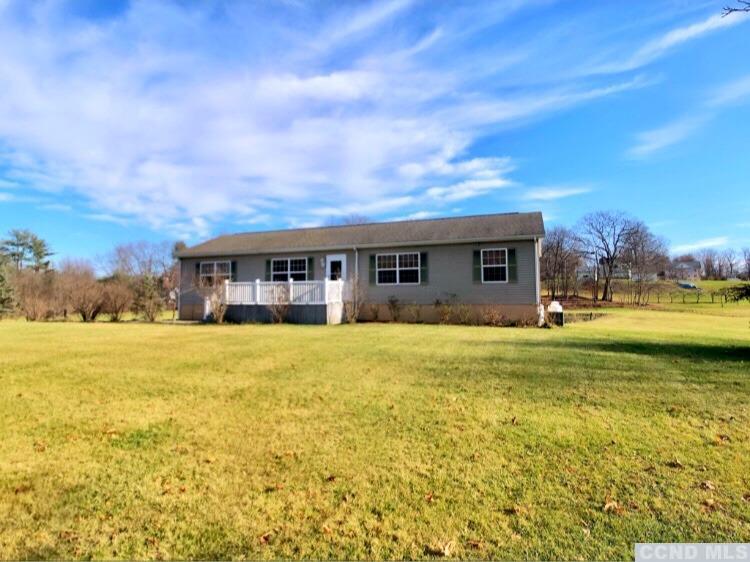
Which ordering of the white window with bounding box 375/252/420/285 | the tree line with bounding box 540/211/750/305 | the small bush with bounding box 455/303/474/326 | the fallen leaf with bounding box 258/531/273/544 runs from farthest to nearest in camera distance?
the tree line with bounding box 540/211/750/305 → the white window with bounding box 375/252/420/285 → the small bush with bounding box 455/303/474/326 → the fallen leaf with bounding box 258/531/273/544

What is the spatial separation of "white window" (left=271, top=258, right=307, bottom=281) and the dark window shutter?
364 inches

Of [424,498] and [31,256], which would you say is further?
[31,256]

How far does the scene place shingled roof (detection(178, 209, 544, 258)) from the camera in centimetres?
1706

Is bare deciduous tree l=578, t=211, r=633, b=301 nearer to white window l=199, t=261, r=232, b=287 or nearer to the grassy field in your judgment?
white window l=199, t=261, r=232, b=287

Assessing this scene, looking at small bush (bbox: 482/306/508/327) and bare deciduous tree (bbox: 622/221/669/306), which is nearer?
small bush (bbox: 482/306/508/327)

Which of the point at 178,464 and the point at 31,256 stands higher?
the point at 31,256

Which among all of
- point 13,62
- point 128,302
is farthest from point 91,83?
point 128,302

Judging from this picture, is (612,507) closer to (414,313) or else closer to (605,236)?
(414,313)

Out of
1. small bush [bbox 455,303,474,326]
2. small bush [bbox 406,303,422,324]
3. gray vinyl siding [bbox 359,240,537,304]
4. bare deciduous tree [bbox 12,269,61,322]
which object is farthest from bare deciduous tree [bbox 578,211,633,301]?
bare deciduous tree [bbox 12,269,61,322]

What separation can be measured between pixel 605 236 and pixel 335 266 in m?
40.5

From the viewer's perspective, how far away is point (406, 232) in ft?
62.9

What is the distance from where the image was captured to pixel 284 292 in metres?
16.3

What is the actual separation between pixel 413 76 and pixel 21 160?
20.5m

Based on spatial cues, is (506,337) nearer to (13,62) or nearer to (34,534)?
(34,534)
